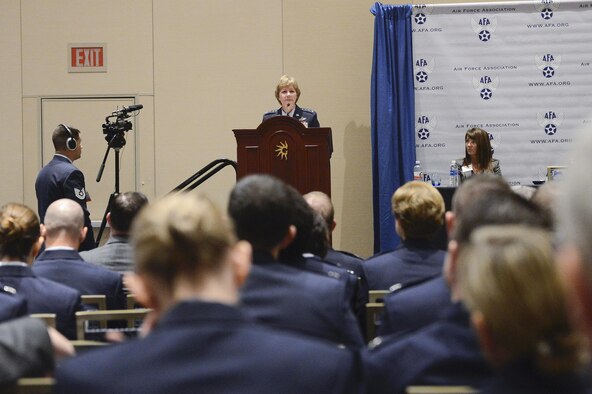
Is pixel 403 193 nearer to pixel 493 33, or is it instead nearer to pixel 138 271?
pixel 138 271

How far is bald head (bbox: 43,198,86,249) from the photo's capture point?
12.3 feet

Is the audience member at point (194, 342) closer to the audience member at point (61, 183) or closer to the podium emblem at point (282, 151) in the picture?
the podium emblem at point (282, 151)

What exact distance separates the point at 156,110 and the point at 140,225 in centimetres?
755

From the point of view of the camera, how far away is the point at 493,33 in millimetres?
8000

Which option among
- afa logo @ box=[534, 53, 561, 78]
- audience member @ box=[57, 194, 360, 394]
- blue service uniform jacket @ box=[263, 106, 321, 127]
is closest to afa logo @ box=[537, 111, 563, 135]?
afa logo @ box=[534, 53, 561, 78]

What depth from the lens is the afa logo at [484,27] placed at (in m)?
7.98

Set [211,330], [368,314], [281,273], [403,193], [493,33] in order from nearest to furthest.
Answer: [211,330]
[281,273]
[368,314]
[403,193]
[493,33]

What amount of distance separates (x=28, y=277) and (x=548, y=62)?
247 inches

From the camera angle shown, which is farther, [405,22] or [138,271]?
[405,22]

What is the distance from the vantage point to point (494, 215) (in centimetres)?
175

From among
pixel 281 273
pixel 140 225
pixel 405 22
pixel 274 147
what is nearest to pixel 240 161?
pixel 274 147

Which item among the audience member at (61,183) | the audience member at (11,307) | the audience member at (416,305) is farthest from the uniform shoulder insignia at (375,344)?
the audience member at (61,183)

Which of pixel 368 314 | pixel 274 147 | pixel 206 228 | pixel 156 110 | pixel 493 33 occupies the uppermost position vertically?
pixel 493 33

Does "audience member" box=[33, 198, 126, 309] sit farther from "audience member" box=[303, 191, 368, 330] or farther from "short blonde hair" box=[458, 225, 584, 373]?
"short blonde hair" box=[458, 225, 584, 373]
